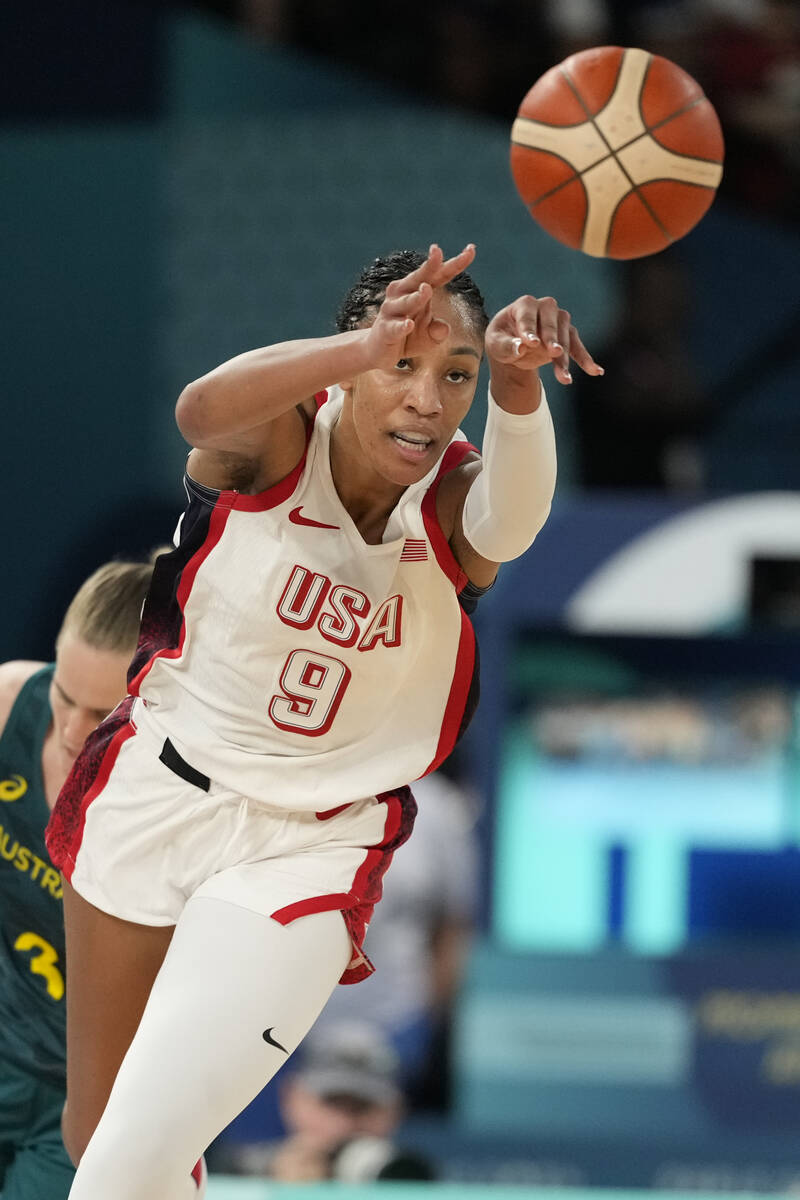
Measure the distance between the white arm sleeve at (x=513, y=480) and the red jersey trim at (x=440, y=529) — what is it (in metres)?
0.11

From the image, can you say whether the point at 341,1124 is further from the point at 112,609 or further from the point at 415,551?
the point at 415,551

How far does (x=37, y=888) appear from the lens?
354cm

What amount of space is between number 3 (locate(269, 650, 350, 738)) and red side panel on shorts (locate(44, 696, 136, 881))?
1.03 ft

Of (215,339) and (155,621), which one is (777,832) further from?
(155,621)

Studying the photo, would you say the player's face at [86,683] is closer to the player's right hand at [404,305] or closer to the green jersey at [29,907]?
the green jersey at [29,907]

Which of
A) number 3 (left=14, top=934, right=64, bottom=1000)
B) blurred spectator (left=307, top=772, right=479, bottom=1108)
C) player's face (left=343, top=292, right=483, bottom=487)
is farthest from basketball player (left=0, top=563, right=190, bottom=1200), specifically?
blurred spectator (left=307, top=772, right=479, bottom=1108)

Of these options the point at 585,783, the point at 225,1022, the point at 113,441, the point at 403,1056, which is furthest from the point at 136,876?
the point at 113,441

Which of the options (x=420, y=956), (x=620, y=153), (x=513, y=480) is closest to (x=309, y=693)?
(x=513, y=480)

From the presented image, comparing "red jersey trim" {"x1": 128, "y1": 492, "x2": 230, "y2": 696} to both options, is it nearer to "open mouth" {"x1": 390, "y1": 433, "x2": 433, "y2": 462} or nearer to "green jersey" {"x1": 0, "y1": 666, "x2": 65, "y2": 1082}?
"open mouth" {"x1": 390, "y1": 433, "x2": 433, "y2": 462}

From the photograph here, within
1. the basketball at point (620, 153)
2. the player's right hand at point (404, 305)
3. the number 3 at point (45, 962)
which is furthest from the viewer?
the number 3 at point (45, 962)

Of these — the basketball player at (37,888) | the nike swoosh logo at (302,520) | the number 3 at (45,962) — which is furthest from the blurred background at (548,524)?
the nike swoosh logo at (302,520)

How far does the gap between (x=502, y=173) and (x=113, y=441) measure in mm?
2300

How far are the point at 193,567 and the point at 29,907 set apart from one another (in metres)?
1.09

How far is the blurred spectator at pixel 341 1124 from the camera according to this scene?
561 centimetres
